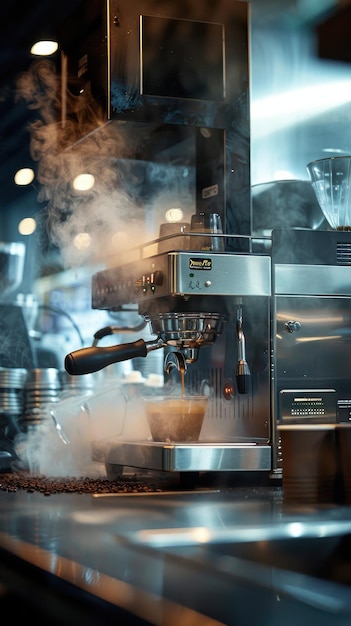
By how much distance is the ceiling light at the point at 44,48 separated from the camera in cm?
244

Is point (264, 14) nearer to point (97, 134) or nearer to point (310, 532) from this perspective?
point (97, 134)

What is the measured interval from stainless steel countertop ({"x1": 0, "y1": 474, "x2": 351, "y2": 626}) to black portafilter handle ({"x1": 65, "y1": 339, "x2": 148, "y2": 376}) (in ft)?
0.94

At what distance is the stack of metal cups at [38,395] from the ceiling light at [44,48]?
0.81 metres

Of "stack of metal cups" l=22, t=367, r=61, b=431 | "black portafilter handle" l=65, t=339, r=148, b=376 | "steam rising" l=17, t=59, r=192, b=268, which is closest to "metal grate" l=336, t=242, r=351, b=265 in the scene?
"black portafilter handle" l=65, t=339, r=148, b=376

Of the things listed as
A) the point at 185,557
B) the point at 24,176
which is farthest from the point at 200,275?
the point at 24,176

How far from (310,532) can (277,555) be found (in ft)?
0.49

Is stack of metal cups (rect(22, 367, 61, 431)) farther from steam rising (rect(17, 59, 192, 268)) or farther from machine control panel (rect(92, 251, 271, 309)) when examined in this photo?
machine control panel (rect(92, 251, 271, 309))

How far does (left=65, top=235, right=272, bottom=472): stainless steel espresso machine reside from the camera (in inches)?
66.6

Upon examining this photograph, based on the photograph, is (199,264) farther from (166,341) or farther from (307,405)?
(307,405)

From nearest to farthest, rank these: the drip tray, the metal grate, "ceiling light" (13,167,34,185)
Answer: the drip tray
the metal grate
"ceiling light" (13,167,34,185)

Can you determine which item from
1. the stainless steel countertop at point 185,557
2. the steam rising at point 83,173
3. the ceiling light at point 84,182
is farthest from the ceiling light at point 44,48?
the stainless steel countertop at point 185,557

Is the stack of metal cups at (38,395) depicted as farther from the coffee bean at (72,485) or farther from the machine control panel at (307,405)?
the machine control panel at (307,405)

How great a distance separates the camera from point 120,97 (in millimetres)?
1896

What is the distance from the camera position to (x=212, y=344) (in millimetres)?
1876
